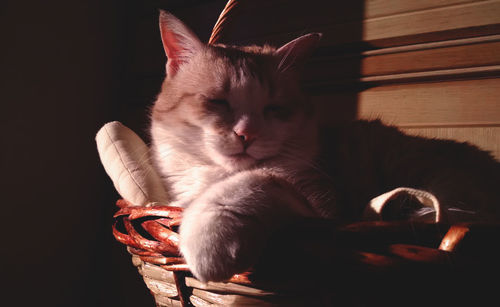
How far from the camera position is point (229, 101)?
85 centimetres

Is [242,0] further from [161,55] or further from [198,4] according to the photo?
[161,55]

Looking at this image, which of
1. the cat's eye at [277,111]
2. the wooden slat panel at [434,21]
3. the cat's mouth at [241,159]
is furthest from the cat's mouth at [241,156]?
the wooden slat panel at [434,21]

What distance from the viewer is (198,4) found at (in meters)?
1.67

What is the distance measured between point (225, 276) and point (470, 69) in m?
1.14

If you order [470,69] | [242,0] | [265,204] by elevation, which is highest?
[242,0]

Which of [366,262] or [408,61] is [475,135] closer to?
[408,61]

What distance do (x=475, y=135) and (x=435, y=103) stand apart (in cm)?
17

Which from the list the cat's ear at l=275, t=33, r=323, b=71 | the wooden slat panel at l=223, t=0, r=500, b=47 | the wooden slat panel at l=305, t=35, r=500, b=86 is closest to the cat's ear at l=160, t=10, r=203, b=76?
the wooden slat panel at l=223, t=0, r=500, b=47

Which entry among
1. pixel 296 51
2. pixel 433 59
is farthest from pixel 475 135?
pixel 296 51

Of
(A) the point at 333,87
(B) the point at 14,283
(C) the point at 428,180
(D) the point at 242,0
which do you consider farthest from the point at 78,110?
(C) the point at 428,180

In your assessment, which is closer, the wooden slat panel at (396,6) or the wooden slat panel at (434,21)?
the wooden slat panel at (434,21)

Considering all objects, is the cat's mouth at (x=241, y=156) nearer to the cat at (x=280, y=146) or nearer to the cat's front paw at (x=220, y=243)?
the cat at (x=280, y=146)

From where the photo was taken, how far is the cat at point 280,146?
2.54 ft

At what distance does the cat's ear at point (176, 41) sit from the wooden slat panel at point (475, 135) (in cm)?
87
